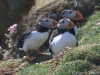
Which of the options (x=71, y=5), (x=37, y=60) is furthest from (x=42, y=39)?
(x=71, y=5)

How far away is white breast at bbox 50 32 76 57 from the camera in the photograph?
3750mm

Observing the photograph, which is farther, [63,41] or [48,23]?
[48,23]

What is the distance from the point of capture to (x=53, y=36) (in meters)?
4.18

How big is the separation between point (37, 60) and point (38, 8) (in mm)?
3859

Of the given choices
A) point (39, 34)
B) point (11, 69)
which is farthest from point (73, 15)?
point (11, 69)

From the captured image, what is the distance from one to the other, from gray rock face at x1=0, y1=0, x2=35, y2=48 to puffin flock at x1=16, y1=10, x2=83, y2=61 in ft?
15.1

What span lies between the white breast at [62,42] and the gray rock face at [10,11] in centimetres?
626

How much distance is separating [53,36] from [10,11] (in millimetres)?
6683

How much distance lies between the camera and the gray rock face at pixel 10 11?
32.3ft

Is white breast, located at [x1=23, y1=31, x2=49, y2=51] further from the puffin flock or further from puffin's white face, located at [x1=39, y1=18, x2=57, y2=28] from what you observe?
puffin's white face, located at [x1=39, y1=18, x2=57, y2=28]

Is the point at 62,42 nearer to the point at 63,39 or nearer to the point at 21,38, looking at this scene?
the point at 63,39

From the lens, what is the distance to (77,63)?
Result: 2.91 meters

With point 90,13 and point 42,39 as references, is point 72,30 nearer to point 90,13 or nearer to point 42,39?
point 42,39

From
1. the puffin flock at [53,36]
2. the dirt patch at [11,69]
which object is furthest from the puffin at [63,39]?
the dirt patch at [11,69]
